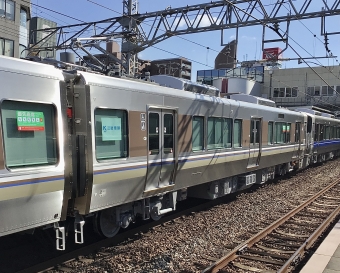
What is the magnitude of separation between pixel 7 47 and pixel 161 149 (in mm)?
25493

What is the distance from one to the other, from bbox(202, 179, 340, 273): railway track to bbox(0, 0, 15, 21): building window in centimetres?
2651

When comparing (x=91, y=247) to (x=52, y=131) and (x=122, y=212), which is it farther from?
(x=52, y=131)

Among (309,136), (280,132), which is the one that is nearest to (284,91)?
(309,136)

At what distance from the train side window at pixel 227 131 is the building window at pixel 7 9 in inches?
966

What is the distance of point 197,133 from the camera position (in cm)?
882

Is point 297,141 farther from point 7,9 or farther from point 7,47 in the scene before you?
point 7,9

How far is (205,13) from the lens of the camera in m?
16.0

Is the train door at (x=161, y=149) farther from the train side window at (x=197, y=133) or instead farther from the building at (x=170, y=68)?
the building at (x=170, y=68)

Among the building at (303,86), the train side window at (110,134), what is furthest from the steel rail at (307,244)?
the building at (303,86)

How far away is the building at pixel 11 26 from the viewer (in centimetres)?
2817

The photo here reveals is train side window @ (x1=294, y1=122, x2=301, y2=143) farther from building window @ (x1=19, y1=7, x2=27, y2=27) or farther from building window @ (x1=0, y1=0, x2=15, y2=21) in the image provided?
building window @ (x1=19, y1=7, x2=27, y2=27)

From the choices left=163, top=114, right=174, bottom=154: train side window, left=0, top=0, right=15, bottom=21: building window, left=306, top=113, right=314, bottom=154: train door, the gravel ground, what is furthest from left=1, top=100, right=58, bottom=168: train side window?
left=0, top=0, right=15, bottom=21: building window

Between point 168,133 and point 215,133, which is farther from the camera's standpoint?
point 215,133

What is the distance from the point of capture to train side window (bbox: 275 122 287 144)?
46.8 ft
